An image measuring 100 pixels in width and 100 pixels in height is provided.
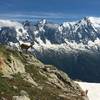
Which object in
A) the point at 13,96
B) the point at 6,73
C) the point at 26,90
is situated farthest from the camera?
the point at 6,73

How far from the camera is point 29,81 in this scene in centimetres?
4597

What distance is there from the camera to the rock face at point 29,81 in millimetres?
36769

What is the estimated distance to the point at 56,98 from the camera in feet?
133

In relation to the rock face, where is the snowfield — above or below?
below

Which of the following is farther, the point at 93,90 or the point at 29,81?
the point at 93,90

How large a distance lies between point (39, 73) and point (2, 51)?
240 inches

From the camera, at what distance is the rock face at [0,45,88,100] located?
3677 centimetres

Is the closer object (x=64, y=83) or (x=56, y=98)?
(x=56, y=98)

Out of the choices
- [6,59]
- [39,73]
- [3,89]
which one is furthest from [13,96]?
[39,73]

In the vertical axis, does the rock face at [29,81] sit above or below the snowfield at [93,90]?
above

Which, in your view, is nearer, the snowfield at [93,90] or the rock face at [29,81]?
the rock face at [29,81]

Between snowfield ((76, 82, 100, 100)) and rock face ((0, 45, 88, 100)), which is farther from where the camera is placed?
snowfield ((76, 82, 100, 100))

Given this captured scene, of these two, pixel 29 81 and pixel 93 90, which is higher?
pixel 29 81

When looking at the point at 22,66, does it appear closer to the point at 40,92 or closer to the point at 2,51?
the point at 2,51
